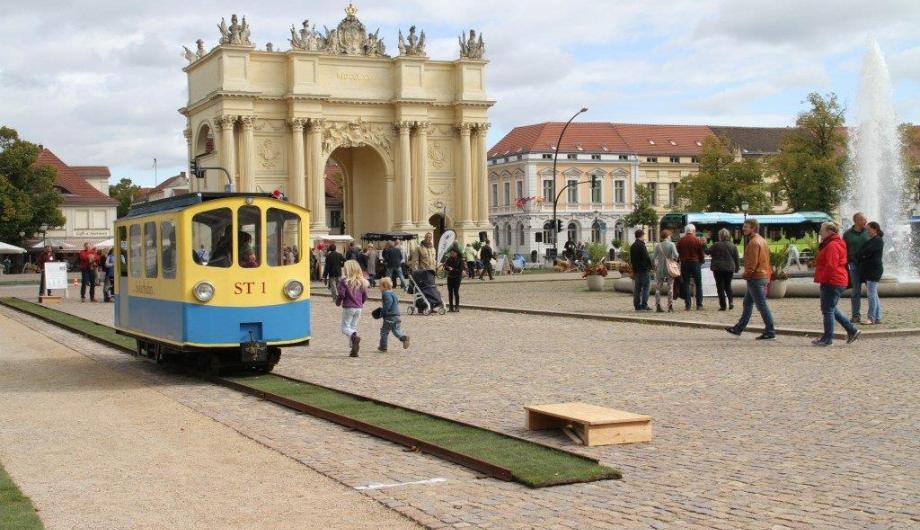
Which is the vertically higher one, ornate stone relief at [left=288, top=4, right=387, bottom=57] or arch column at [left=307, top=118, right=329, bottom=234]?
ornate stone relief at [left=288, top=4, right=387, bottom=57]

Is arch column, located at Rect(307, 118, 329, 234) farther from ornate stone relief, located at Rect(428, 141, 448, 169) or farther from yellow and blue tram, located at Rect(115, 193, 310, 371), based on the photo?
yellow and blue tram, located at Rect(115, 193, 310, 371)

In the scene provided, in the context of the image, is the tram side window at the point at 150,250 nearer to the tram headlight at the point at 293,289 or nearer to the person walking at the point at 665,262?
the tram headlight at the point at 293,289

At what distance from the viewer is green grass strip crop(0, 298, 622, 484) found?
337 inches

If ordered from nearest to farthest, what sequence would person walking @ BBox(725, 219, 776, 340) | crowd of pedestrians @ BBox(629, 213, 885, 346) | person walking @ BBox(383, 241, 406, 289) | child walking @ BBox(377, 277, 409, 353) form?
crowd of pedestrians @ BBox(629, 213, 885, 346)
child walking @ BBox(377, 277, 409, 353)
person walking @ BBox(725, 219, 776, 340)
person walking @ BBox(383, 241, 406, 289)

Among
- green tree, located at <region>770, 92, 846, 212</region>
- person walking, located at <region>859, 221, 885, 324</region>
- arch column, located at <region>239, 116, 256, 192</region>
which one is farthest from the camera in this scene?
green tree, located at <region>770, 92, 846, 212</region>

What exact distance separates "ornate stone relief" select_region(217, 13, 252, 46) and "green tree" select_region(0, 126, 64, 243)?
93.6 ft

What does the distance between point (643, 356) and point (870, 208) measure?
2356 cm

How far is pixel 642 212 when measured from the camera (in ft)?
328

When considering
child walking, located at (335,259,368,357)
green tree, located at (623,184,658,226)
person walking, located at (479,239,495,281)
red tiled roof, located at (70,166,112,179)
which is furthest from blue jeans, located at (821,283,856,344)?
red tiled roof, located at (70,166,112,179)

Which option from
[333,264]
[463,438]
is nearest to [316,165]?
[333,264]

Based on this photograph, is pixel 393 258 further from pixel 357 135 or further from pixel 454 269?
pixel 357 135

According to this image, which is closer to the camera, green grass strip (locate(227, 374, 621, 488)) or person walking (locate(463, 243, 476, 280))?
green grass strip (locate(227, 374, 621, 488))

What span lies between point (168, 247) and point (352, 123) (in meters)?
55.5

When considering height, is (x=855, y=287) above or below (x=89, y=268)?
below
